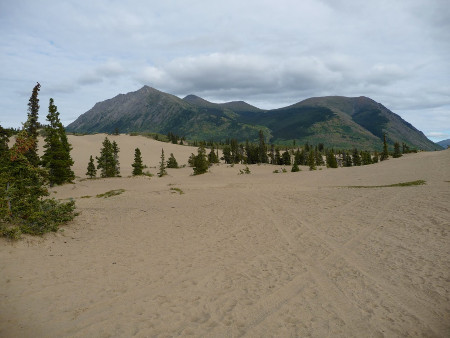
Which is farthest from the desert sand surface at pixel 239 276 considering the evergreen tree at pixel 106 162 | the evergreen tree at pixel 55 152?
the evergreen tree at pixel 106 162

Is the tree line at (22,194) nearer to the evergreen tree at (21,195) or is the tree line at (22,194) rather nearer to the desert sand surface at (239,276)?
the evergreen tree at (21,195)

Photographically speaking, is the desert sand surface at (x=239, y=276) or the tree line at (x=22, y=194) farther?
the tree line at (x=22, y=194)

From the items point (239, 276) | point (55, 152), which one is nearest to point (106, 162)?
point (55, 152)

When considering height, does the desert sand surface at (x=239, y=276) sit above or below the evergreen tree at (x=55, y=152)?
below

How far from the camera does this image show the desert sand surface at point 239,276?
19.3ft

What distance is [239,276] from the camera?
27.9ft

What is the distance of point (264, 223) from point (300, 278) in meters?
7.50

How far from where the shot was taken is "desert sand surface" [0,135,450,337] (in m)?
5.88

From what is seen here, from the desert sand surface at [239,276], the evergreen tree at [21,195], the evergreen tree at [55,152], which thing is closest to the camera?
the desert sand surface at [239,276]

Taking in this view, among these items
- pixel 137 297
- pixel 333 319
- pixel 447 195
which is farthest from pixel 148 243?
pixel 447 195

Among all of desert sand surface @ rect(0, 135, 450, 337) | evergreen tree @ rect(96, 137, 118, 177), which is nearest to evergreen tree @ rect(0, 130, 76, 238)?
desert sand surface @ rect(0, 135, 450, 337)

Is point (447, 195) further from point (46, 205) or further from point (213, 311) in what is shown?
point (46, 205)

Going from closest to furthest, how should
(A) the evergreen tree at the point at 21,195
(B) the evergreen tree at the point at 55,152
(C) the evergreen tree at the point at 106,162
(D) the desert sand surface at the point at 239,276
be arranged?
(D) the desert sand surface at the point at 239,276
(A) the evergreen tree at the point at 21,195
(B) the evergreen tree at the point at 55,152
(C) the evergreen tree at the point at 106,162

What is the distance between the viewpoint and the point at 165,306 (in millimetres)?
6723
